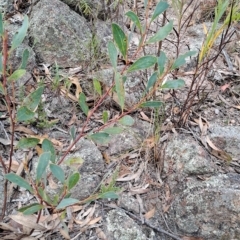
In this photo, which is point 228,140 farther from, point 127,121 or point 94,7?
point 94,7

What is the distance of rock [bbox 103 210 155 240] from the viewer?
1297 mm

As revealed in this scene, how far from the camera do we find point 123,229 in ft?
4.28

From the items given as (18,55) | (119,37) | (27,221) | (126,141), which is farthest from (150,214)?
(18,55)

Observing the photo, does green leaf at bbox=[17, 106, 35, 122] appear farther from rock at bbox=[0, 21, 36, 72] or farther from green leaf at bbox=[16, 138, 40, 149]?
rock at bbox=[0, 21, 36, 72]

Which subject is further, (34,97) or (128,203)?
(128,203)

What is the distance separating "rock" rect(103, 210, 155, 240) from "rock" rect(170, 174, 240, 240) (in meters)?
0.13

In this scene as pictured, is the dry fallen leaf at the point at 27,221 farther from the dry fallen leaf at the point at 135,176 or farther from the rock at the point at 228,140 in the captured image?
the rock at the point at 228,140

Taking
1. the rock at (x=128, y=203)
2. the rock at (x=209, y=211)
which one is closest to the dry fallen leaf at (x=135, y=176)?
the rock at (x=128, y=203)

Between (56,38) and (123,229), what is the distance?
37.9 inches

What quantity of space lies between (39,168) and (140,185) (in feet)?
2.01

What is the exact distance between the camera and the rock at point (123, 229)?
4.25 feet

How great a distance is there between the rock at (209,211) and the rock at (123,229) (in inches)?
5.3

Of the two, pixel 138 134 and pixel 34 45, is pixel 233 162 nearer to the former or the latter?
pixel 138 134

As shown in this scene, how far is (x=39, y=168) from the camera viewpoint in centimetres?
92
